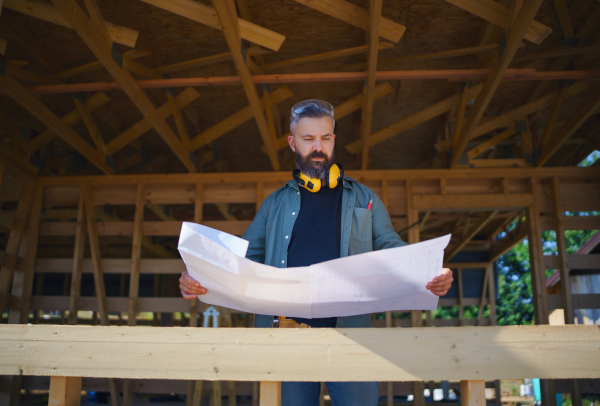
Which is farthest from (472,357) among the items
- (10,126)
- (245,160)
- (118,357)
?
(245,160)

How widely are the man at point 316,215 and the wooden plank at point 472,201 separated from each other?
3.97 m

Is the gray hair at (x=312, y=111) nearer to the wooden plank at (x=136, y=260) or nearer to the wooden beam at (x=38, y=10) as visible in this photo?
the wooden beam at (x=38, y=10)

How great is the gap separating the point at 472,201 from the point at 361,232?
4.25 metres

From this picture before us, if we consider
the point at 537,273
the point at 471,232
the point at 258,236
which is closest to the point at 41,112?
the point at 258,236

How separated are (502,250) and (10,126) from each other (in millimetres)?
9300

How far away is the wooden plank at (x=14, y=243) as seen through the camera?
534 centimetres

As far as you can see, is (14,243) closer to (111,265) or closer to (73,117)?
(111,265)

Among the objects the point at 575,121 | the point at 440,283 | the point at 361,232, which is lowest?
the point at 440,283

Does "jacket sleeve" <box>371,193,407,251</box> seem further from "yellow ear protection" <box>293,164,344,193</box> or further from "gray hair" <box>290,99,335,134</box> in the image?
"gray hair" <box>290,99,335,134</box>

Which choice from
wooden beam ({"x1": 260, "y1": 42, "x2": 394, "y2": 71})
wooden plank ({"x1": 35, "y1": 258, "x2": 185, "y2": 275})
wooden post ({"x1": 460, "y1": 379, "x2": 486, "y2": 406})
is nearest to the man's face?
wooden post ({"x1": 460, "y1": 379, "x2": 486, "y2": 406})

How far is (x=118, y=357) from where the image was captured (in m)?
1.16

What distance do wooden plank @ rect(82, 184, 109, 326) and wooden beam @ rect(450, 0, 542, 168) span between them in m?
4.11

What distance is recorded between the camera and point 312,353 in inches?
44.1

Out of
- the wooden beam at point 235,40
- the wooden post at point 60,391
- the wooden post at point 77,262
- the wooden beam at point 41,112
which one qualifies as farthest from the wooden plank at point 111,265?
the wooden post at point 60,391
